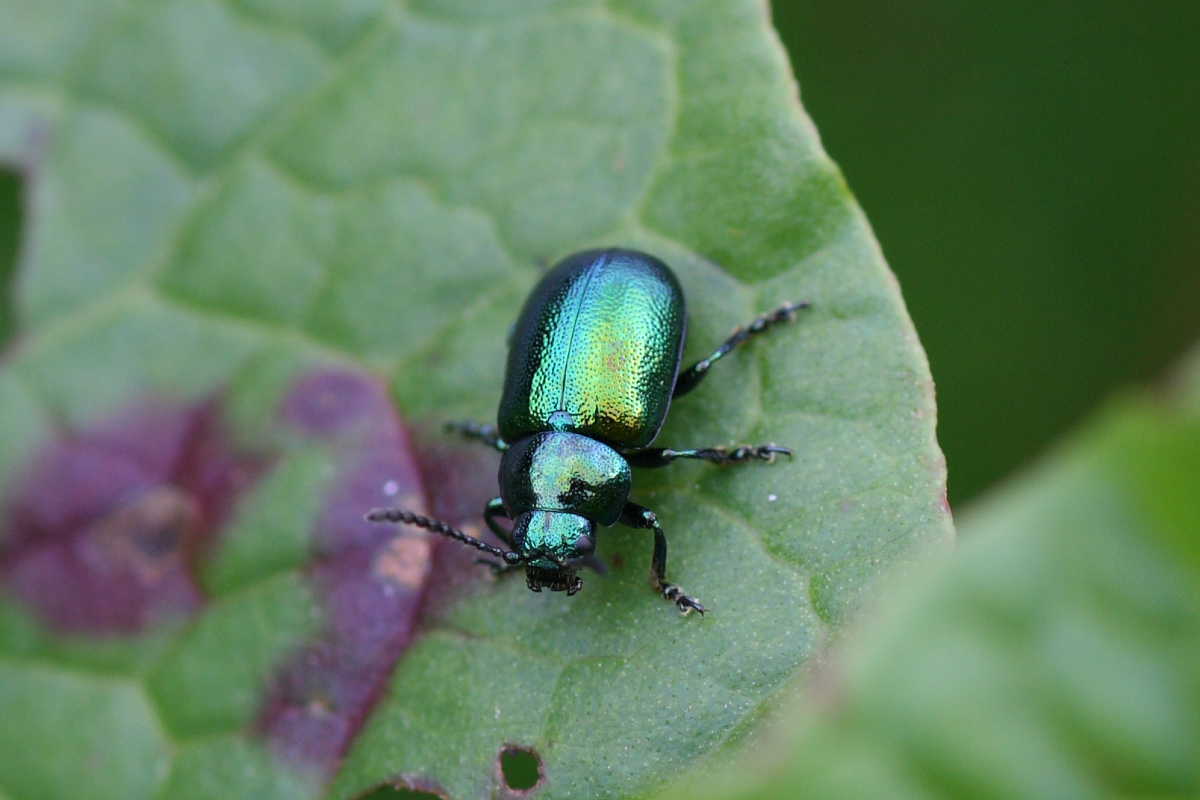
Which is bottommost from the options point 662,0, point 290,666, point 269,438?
point 290,666

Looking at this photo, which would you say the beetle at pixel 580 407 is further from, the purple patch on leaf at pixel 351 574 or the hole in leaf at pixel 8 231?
the hole in leaf at pixel 8 231

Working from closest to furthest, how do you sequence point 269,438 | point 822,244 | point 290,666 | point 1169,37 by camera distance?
point 822,244 < point 290,666 < point 269,438 < point 1169,37

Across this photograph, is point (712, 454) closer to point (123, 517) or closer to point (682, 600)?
point (682, 600)

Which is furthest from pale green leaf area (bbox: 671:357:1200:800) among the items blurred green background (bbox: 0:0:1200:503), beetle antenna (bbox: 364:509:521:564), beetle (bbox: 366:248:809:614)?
blurred green background (bbox: 0:0:1200:503)

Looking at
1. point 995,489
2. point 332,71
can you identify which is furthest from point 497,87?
point 995,489

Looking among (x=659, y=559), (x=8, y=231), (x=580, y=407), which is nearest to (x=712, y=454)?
(x=659, y=559)

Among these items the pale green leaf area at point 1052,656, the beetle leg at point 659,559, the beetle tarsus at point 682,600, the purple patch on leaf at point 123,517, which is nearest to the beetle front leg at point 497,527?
the beetle leg at point 659,559

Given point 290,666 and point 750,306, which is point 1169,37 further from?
point 290,666
